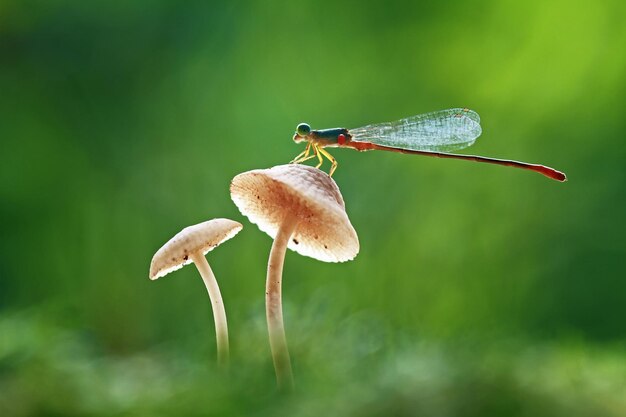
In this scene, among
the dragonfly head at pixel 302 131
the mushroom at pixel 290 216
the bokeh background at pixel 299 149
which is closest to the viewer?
the mushroom at pixel 290 216

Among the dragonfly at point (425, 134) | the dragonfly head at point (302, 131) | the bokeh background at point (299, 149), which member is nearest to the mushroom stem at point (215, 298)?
the dragonfly head at point (302, 131)

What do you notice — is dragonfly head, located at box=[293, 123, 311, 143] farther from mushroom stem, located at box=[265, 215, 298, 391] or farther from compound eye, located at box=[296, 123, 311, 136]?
mushroom stem, located at box=[265, 215, 298, 391]

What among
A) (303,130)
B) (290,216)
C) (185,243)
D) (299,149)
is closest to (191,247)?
(185,243)

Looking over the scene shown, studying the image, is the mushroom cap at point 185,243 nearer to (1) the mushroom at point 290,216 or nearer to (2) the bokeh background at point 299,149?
(1) the mushroom at point 290,216

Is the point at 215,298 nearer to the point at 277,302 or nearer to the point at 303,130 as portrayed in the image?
the point at 277,302

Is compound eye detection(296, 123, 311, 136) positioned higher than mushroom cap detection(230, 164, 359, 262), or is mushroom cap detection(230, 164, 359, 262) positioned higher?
compound eye detection(296, 123, 311, 136)

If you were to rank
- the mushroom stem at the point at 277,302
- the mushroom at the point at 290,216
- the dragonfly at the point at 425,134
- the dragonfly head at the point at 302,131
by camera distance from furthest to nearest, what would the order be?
the dragonfly at the point at 425,134, the dragonfly head at the point at 302,131, the mushroom at the point at 290,216, the mushroom stem at the point at 277,302

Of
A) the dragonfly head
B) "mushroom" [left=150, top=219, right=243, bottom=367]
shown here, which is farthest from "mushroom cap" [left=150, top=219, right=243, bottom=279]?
the dragonfly head
